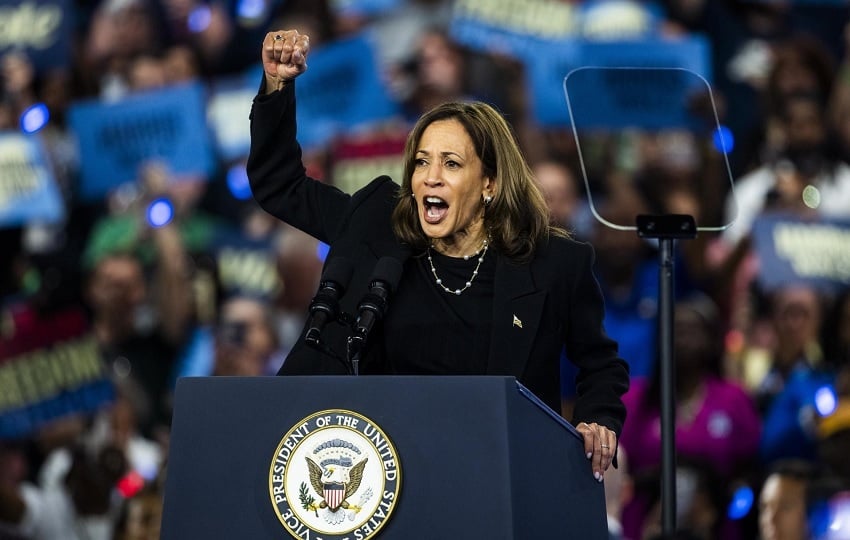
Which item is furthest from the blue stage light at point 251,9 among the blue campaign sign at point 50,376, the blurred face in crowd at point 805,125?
the blurred face in crowd at point 805,125

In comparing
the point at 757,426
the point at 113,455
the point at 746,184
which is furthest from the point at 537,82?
the point at 113,455

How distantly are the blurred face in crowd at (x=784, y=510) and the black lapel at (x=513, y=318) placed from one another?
6.05 feet

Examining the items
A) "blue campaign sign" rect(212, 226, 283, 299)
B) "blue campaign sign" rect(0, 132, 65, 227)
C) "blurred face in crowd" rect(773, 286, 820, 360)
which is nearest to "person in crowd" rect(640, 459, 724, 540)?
"blurred face in crowd" rect(773, 286, 820, 360)

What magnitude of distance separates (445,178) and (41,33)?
480 centimetres

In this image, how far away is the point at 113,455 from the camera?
6.13 metres

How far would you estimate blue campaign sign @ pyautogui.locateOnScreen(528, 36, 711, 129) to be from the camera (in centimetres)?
380

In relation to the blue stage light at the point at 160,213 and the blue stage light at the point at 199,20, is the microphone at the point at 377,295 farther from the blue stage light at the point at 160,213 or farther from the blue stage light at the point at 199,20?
the blue stage light at the point at 199,20

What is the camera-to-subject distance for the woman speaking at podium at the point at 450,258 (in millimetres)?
2707

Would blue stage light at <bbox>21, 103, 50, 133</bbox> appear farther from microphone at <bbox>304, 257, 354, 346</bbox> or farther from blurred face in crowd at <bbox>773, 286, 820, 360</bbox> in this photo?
microphone at <bbox>304, 257, 354, 346</bbox>

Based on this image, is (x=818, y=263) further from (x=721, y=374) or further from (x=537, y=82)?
(x=537, y=82)

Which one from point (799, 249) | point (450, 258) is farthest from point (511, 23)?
point (450, 258)

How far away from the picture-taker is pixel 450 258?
9.40 ft

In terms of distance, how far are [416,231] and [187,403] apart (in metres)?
0.70

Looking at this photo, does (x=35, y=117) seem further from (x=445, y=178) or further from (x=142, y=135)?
(x=445, y=178)
